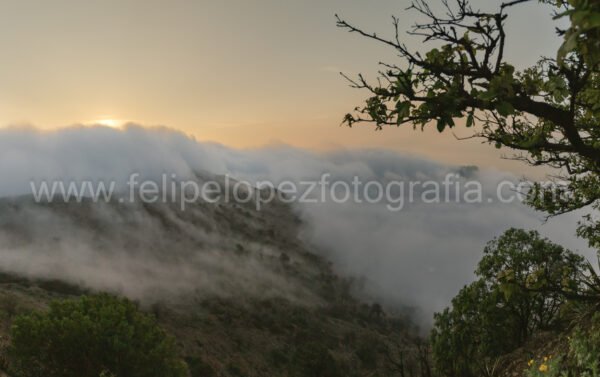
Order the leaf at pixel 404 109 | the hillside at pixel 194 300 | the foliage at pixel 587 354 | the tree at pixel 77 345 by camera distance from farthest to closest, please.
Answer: the hillside at pixel 194 300
the tree at pixel 77 345
the foliage at pixel 587 354
the leaf at pixel 404 109

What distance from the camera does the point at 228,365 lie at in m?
91.5

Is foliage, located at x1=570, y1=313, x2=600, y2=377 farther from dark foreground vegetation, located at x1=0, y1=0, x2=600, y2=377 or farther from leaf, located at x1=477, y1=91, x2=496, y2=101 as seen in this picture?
leaf, located at x1=477, y1=91, x2=496, y2=101

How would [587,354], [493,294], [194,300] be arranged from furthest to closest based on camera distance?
[194,300], [493,294], [587,354]

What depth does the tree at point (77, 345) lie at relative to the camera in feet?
65.3

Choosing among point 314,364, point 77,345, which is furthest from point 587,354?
point 314,364

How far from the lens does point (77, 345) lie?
2017 centimetres

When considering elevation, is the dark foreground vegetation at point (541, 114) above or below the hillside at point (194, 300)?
above

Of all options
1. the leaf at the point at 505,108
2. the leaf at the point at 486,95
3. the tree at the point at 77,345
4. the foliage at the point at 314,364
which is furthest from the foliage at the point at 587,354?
the foliage at the point at 314,364

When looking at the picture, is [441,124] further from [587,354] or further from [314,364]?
[314,364]

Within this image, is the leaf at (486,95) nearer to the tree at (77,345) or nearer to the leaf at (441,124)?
the leaf at (441,124)

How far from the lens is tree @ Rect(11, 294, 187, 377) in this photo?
1991 cm

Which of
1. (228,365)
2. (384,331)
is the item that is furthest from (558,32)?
(384,331)

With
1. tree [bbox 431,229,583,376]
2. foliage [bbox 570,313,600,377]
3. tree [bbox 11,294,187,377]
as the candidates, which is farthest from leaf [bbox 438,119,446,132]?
tree [bbox 11,294,187,377]

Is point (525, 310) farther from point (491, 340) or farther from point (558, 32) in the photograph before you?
point (558, 32)
